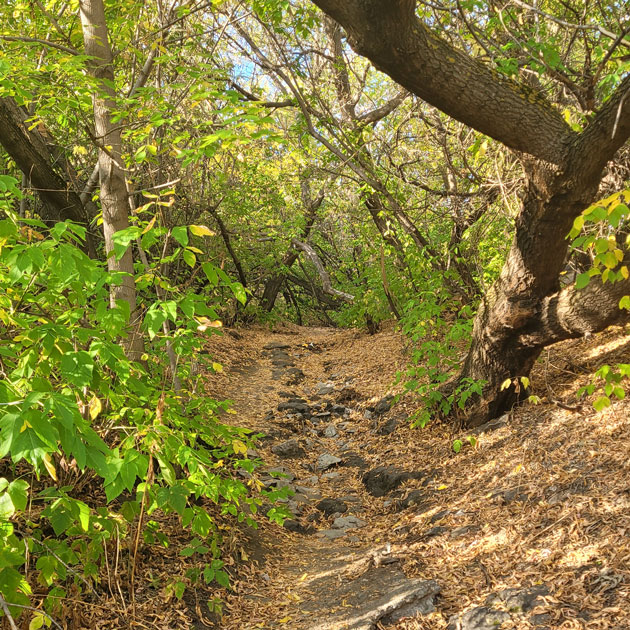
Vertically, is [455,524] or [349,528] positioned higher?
[455,524]

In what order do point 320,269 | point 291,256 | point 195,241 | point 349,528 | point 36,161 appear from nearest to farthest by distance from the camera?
point 349,528
point 36,161
point 195,241
point 320,269
point 291,256

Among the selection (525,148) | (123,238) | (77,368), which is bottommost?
(77,368)

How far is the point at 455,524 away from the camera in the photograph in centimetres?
402

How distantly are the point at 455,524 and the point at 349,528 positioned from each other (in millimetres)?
1066

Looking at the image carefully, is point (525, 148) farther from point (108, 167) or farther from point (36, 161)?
point (36, 161)

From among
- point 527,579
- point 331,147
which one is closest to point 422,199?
point 331,147

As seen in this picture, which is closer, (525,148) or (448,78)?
(448,78)

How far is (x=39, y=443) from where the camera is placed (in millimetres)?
1686

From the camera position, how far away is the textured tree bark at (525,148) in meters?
3.76

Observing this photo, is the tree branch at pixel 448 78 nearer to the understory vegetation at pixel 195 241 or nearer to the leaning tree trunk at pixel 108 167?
the understory vegetation at pixel 195 241

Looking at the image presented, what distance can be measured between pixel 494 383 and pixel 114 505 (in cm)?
373

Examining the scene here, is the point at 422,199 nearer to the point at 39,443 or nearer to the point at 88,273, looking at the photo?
the point at 88,273

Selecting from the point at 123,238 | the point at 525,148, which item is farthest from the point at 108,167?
the point at 525,148

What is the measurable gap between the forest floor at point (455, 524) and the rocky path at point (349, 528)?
0.05ft
